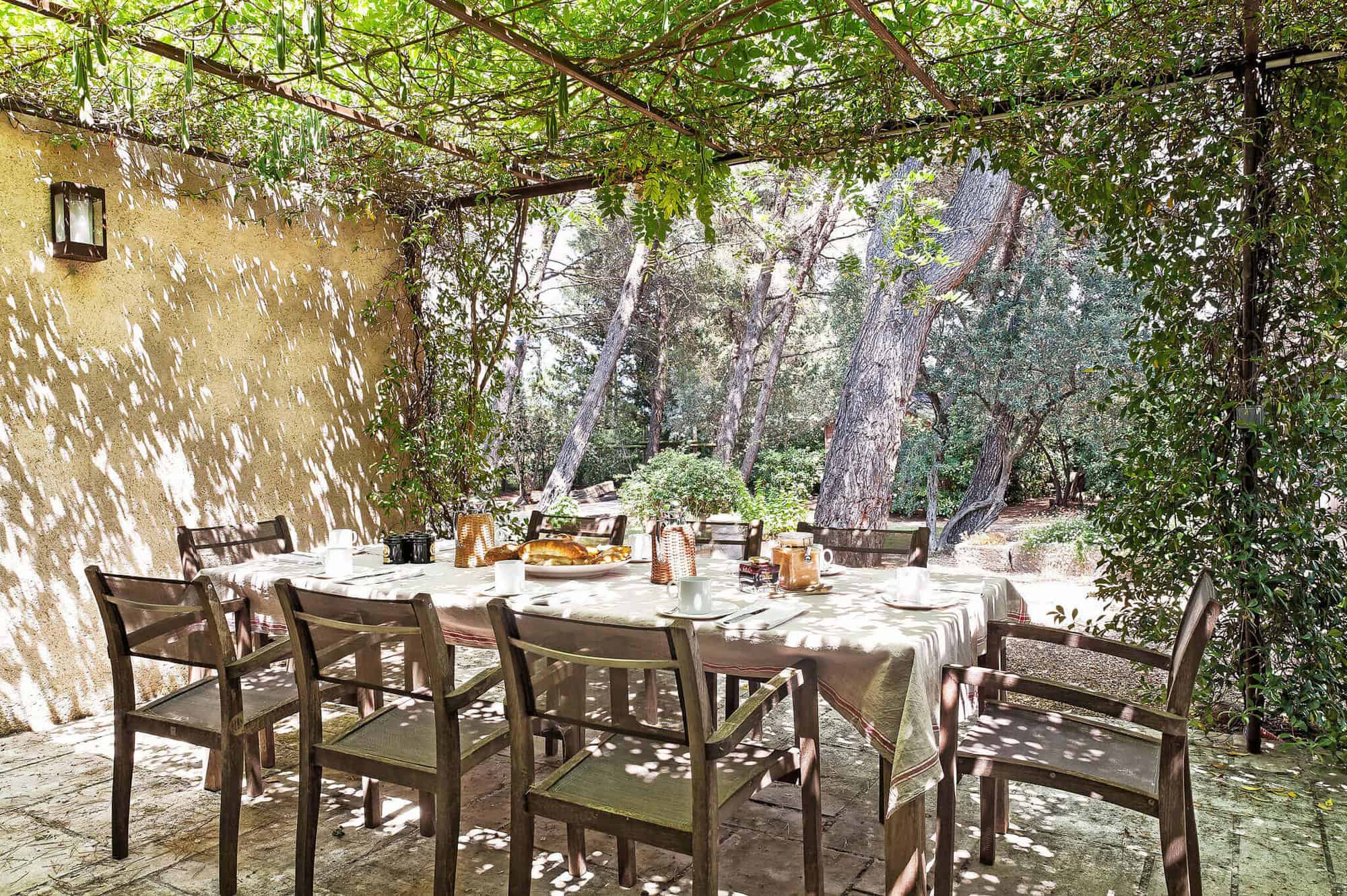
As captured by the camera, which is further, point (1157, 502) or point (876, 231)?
point (876, 231)

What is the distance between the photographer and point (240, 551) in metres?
3.69

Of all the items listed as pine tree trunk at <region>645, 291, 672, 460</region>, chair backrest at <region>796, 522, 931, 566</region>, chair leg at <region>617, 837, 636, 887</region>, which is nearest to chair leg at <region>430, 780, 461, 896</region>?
chair leg at <region>617, 837, 636, 887</region>

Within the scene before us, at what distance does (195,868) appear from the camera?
2.61m

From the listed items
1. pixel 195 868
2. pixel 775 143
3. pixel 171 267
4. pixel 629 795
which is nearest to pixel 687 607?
pixel 629 795

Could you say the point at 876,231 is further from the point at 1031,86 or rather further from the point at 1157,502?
the point at 1157,502

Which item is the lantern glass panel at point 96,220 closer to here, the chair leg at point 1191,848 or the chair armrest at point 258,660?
the chair armrest at point 258,660

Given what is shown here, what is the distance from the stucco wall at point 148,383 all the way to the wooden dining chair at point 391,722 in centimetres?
223

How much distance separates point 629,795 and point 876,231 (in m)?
6.08

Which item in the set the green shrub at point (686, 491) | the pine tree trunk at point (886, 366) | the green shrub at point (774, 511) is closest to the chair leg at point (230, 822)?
the pine tree trunk at point (886, 366)

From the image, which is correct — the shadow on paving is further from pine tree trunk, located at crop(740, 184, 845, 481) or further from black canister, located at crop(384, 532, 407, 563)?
pine tree trunk, located at crop(740, 184, 845, 481)

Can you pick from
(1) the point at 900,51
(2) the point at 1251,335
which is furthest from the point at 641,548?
(2) the point at 1251,335

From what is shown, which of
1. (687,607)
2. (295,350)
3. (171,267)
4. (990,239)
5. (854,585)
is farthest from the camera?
(990,239)

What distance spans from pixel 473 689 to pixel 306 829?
0.57 meters

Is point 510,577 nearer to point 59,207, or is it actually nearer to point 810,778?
point 810,778
